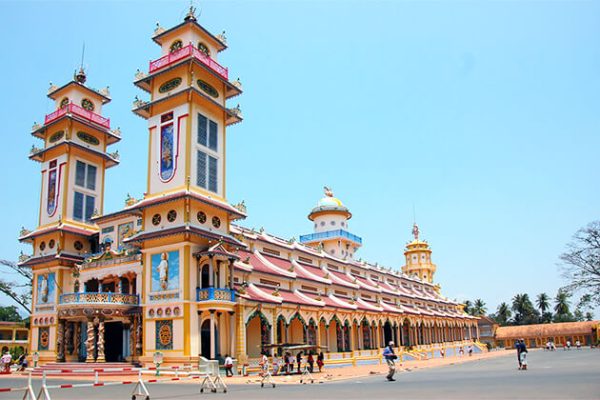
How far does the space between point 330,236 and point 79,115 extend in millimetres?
33471

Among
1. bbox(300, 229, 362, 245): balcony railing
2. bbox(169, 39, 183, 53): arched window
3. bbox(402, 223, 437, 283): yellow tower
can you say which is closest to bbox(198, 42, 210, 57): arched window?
bbox(169, 39, 183, 53): arched window

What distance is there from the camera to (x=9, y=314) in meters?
89.3

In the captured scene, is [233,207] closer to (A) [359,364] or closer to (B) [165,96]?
(B) [165,96]

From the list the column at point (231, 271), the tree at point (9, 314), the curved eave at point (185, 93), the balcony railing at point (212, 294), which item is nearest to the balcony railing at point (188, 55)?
the curved eave at point (185, 93)

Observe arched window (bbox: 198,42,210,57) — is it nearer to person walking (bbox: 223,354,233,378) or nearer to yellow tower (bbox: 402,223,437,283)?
person walking (bbox: 223,354,233,378)

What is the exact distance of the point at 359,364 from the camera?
4594 cm

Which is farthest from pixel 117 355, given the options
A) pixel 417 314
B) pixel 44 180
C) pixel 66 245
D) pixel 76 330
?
pixel 417 314

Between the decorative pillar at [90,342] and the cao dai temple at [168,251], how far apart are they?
7cm

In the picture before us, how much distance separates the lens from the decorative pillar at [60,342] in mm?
36125

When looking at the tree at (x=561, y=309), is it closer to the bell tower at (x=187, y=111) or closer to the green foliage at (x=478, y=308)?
the green foliage at (x=478, y=308)

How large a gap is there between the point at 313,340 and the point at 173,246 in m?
17.8

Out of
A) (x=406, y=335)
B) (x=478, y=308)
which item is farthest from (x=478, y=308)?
(x=406, y=335)

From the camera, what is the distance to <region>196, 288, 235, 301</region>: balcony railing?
101 feet

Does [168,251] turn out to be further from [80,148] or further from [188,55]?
[80,148]
